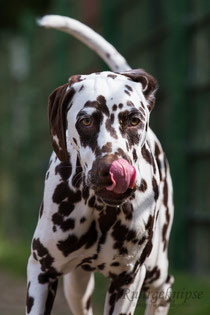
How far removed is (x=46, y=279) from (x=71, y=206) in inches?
15.5

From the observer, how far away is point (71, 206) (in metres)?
3.38

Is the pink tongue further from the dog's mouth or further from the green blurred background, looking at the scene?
the green blurred background

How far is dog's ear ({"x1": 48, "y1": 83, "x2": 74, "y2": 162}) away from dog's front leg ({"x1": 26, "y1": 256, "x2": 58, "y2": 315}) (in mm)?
591

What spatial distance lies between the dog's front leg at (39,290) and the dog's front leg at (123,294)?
0.30 metres

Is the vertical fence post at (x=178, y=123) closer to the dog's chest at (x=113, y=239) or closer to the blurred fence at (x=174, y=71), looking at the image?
the blurred fence at (x=174, y=71)

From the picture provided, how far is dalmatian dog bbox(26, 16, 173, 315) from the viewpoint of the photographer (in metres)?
2.96

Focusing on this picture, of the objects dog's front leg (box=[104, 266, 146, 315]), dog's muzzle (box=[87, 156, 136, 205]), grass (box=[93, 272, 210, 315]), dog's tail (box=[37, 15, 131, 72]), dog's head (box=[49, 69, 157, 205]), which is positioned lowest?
grass (box=[93, 272, 210, 315])

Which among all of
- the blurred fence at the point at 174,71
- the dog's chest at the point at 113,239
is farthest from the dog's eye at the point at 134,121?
the blurred fence at the point at 174,71

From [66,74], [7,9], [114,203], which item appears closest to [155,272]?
[114,203]

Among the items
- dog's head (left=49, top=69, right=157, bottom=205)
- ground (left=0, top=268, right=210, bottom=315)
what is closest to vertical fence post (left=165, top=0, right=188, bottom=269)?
ground (left=0, top=268, right=210, bottom=315)

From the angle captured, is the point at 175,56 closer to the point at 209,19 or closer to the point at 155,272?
the point at 209,19

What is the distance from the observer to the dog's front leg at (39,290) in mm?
3441

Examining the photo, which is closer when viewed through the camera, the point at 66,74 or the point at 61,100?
the point at 61,100

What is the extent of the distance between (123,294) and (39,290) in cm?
42
